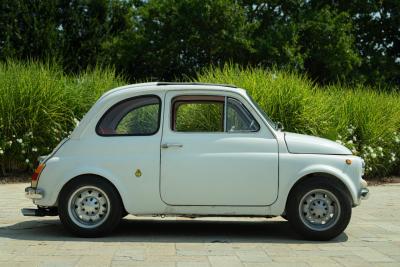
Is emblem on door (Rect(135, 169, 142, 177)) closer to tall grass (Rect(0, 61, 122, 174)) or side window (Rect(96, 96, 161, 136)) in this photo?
side window (Rect(96, 96, 161, 136))

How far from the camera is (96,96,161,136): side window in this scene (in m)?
7.71

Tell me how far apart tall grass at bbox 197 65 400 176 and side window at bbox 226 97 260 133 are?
20.1 ft

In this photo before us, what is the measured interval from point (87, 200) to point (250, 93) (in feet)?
22.7

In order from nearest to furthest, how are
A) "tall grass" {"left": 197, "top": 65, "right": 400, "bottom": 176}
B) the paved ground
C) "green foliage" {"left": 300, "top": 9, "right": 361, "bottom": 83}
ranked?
the paved ground < "tall grass" {"left": 197, "top": 65, "right": 400, "bottom": 176} < "green foliage" {"left": 300, "top": 9, "right": 361, "bottom": 83}

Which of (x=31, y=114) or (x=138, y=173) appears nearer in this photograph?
(x=138, y=173)

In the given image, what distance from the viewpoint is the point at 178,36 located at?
30188 millimetres

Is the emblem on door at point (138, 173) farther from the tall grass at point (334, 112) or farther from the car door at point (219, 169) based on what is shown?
the tall grass at point (334, 112)

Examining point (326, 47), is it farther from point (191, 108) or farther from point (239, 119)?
point (239, 119)

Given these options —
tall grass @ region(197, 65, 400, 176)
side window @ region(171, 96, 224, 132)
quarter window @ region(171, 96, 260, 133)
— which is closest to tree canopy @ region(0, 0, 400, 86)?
tall grass @ region(197, 65, 400, 176)

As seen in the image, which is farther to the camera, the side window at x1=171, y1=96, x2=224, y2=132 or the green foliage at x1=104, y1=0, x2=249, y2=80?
A: the green foliage at x1=104, y1=0, x2=249, y2=80

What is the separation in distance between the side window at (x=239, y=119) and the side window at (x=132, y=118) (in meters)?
0.83

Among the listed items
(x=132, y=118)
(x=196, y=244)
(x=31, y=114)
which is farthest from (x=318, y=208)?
(x=31, y=114)

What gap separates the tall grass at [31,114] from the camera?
1366 centimetres

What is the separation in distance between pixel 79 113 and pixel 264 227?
6.84 metres
